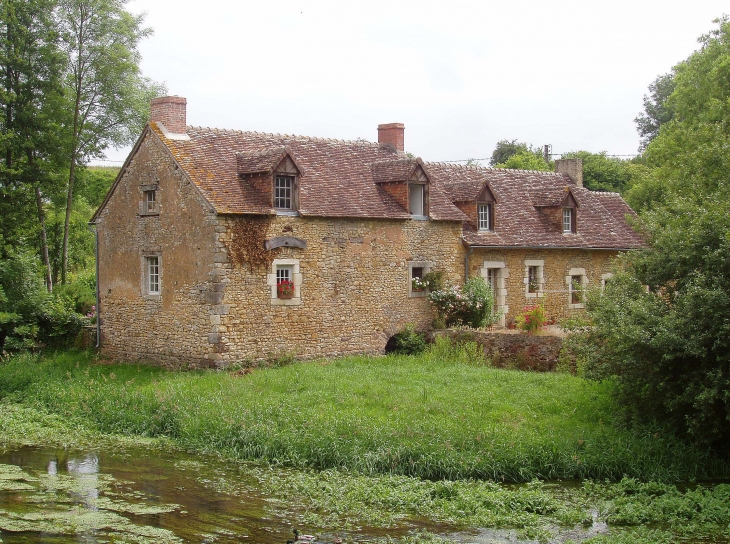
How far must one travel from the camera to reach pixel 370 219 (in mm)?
23016

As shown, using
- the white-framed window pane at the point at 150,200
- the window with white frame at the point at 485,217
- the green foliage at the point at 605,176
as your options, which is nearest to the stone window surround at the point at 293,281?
the white-framed window pane at the point at 150,200

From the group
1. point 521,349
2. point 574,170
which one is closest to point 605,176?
point 574,170

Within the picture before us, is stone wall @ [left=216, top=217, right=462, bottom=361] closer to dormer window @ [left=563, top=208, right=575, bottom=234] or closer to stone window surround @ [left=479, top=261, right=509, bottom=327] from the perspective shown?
stone window surround @ [left=479, top=261, right=509, bottom=327]

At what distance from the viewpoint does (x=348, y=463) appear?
13750 millimetres

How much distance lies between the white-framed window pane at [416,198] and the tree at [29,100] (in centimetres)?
1409

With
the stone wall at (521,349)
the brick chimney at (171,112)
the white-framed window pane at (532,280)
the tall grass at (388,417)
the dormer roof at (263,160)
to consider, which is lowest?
the tall grass at (388,417)

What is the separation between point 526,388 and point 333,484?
20.7 ft

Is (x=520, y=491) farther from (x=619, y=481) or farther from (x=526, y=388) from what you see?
(x=526, y=388)

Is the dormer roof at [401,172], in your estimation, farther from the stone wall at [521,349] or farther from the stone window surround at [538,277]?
the stone wall at [521,349]

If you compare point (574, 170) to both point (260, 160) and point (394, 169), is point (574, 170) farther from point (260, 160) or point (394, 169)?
point (260, 160)

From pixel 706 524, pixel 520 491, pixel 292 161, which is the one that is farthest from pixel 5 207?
pixel 706 524

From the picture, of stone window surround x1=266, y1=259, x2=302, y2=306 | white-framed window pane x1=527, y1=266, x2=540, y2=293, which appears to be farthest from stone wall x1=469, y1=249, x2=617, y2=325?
stone window surround x1=266, y1=259, x2=302, y2=306

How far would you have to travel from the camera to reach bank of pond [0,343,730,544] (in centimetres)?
1113

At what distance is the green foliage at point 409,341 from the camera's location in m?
23.4
